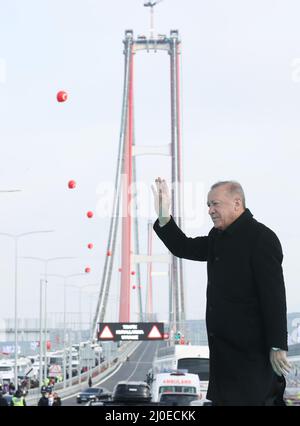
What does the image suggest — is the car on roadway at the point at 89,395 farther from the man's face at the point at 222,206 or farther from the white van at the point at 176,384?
the man's face at the point at 222,206

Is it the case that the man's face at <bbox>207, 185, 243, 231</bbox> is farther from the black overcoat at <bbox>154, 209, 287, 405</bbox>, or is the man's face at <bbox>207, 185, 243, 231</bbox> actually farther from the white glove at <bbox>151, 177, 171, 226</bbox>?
the white glove at <bbox>151, 177, 171, 226</bbox>

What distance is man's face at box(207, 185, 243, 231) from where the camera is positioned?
4.94m

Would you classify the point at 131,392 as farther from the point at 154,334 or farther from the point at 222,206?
the point at 154,334

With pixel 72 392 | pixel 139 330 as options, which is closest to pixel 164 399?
pixel 72 392

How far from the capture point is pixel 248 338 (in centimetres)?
478

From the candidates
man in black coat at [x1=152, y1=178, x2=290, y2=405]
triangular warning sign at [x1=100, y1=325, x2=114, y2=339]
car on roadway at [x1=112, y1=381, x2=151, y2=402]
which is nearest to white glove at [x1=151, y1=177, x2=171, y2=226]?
man in black coat at [x1=152, y1=178, x2=290, y2=405]

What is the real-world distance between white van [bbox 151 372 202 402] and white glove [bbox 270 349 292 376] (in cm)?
2976

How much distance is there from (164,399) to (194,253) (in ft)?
85.8

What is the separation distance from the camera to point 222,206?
4957 millimetres

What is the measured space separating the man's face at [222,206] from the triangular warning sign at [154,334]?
84988mm

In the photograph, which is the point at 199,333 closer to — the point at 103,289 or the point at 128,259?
the point at 128,259

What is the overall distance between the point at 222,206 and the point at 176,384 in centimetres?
3058

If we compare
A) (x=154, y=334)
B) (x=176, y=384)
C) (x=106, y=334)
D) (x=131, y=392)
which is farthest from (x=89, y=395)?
(x=106, y=334)
